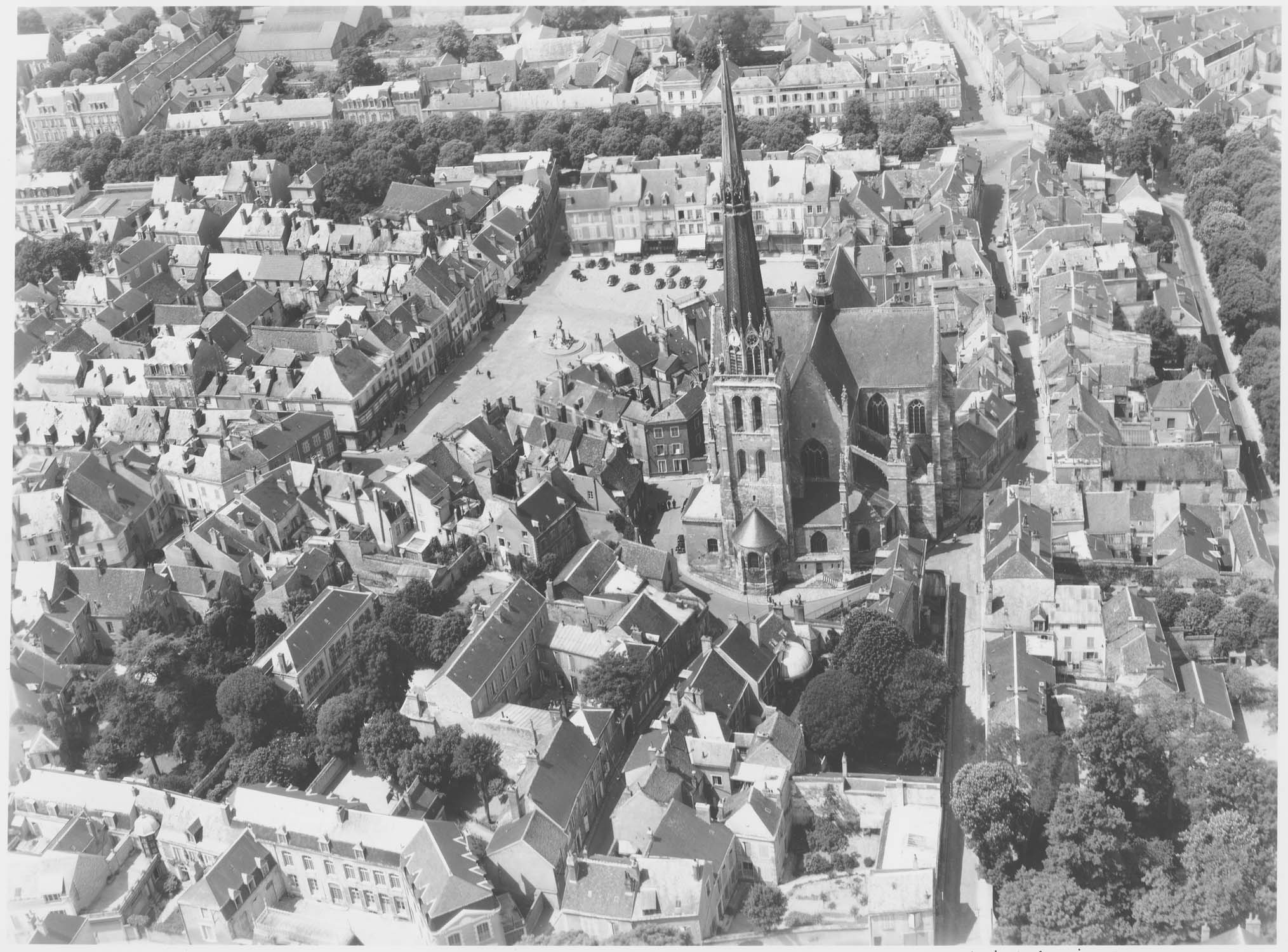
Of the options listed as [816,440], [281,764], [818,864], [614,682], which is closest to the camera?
[818,864]

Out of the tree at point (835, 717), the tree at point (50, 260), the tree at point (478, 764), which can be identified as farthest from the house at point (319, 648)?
the tree at point (50, 260)

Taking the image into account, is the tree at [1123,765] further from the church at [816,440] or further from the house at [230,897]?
the house at [230,897]

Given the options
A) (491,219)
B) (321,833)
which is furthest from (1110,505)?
(491,219)

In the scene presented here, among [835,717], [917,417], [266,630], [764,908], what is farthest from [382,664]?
[917,417]

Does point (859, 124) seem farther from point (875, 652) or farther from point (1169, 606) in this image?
point (875, 652)

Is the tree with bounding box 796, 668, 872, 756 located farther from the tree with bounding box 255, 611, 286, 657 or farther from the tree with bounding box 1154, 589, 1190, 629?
the tree with bounding box 255, 611, 286, 657
